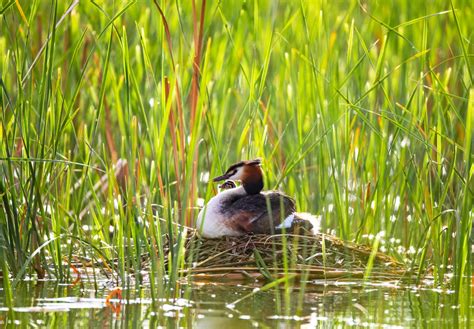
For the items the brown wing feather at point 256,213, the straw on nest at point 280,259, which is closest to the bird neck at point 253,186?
the brown wing feather at point 256,213

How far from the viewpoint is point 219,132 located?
6367 mm

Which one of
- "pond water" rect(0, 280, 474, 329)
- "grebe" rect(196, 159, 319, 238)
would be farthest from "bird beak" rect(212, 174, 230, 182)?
"pond water" rect(0, 280, 474, 329)

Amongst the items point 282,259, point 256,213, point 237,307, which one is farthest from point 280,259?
point 237,307

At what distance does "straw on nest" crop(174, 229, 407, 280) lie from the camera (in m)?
5.57

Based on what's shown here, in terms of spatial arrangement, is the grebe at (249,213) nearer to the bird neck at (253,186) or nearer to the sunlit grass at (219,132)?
the bird neck at (253,186)

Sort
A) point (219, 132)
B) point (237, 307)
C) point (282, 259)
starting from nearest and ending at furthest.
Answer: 1. point (237, 307)
2. point (282, 259)
3. point (219, 132)

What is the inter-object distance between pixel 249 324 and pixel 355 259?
1769 millimetres

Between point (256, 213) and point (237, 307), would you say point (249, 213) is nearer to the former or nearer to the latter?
point (256, 213)

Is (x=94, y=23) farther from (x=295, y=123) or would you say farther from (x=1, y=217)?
(x=1, y=217)

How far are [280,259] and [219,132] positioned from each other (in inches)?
36.2

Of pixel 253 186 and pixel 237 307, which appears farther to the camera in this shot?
pixel 253 186

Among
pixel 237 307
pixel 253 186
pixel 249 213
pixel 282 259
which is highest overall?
pixel 253 186

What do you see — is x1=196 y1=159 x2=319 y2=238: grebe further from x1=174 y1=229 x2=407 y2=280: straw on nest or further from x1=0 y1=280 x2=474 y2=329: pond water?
x1=0 y1=280 x2=474 y2=329: pond water

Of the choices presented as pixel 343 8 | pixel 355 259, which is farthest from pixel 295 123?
pixel 343 8
